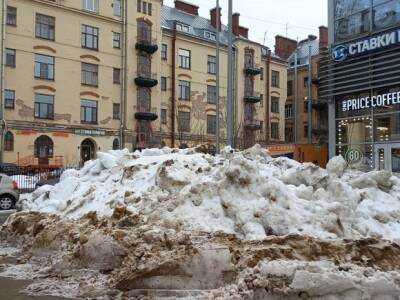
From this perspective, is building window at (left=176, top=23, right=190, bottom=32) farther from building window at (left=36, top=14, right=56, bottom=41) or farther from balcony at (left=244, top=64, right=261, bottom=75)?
building window at (left=36, top=14, right=56, bottom=41)

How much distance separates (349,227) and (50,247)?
14.6 ft

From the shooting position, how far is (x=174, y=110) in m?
50.1

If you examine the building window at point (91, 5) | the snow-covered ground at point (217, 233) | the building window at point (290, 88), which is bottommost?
the snow-covered ground at point (217, 233)

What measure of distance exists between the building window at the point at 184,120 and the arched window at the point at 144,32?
7.71m

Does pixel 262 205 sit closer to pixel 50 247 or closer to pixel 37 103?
pixel 50 247

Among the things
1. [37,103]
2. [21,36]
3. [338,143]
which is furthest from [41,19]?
[338,143]

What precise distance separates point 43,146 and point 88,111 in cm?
540

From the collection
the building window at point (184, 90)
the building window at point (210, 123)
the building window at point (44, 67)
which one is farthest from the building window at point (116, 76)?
the building window at point (210, 123)

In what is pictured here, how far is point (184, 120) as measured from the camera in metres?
51.2

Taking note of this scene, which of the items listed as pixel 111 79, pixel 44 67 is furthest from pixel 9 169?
pixel 111 79

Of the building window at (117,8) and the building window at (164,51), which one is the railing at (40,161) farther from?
the building window at (164,51)

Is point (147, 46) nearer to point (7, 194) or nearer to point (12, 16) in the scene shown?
point (12, 16)

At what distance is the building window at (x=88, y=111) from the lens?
43375mm

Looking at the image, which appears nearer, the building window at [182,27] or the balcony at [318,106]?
the building window at [182,27]
